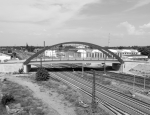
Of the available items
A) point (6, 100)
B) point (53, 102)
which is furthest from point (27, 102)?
point (53, 102)

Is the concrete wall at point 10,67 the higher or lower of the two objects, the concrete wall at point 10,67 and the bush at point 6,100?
the higher

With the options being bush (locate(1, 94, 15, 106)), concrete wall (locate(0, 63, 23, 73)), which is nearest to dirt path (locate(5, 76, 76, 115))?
bush (locate(1, 94, 15, 106))

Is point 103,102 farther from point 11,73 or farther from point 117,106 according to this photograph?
point 11,73

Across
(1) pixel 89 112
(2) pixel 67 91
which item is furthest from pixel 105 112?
(2) pixel 67 91

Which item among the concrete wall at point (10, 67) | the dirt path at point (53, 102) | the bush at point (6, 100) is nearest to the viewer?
the dirt path at point (53, 102)

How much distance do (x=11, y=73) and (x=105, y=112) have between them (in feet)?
152

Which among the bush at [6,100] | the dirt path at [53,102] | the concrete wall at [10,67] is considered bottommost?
the dirt path at [53,102]

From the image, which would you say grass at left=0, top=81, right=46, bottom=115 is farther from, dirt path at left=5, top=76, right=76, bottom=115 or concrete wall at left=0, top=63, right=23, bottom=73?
concrete wall at left=0, top=63, right=23, bottom=73

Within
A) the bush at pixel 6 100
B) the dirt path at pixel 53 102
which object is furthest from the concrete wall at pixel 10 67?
the bush at pixel 6 100

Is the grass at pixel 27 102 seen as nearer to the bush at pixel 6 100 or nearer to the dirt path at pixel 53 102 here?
the bush at pixel 6 100

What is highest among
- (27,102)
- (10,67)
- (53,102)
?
(10,67)

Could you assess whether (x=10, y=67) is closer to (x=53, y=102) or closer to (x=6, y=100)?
(x=6, y=100)

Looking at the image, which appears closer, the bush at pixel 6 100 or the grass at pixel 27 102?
the grass at pixel 27 102

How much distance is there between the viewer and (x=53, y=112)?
25828 millimetres
